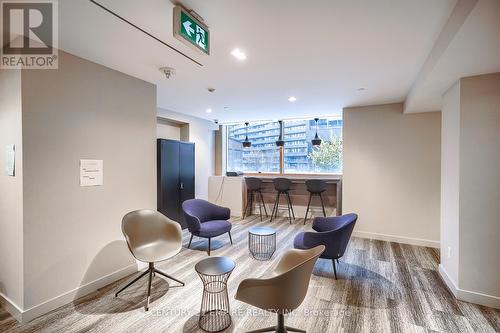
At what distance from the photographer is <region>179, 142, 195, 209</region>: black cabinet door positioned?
512 centimetres

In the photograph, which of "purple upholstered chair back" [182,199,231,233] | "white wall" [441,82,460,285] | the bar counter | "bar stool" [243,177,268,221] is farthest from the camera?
"bar stool" [243,177,268,221]

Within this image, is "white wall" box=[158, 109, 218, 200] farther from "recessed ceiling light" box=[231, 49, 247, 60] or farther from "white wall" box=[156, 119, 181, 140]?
"recessed ceiling light" box=[231, 49, 247, 60]

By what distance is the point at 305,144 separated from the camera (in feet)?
21.2

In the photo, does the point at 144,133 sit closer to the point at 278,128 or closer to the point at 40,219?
the point at 40,219

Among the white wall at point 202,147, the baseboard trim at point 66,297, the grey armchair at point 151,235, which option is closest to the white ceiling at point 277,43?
the grey armchair at point 151,235

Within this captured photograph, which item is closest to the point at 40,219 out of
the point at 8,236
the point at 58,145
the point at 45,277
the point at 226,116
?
the point at 8,236

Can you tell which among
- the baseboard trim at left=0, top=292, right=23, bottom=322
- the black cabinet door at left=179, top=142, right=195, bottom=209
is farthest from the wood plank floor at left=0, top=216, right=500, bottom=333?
the black cabinet door at left=179, top=142, right=195, bottom=209

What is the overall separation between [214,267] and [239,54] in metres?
2.16

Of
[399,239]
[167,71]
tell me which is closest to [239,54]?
[167,71]

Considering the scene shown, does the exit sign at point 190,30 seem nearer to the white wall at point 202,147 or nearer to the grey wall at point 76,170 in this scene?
the grey wall at point 76,170

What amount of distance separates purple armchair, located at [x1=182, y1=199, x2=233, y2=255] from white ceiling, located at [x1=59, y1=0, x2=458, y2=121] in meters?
1.92

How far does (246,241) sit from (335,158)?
3.17m

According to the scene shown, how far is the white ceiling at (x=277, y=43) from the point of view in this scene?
5.82ft

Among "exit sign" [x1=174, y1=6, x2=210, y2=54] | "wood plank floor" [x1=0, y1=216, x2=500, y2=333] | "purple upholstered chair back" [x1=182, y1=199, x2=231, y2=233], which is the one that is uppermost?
"exit sign" [x1=174, y1=6, x2=210, y2=54]
